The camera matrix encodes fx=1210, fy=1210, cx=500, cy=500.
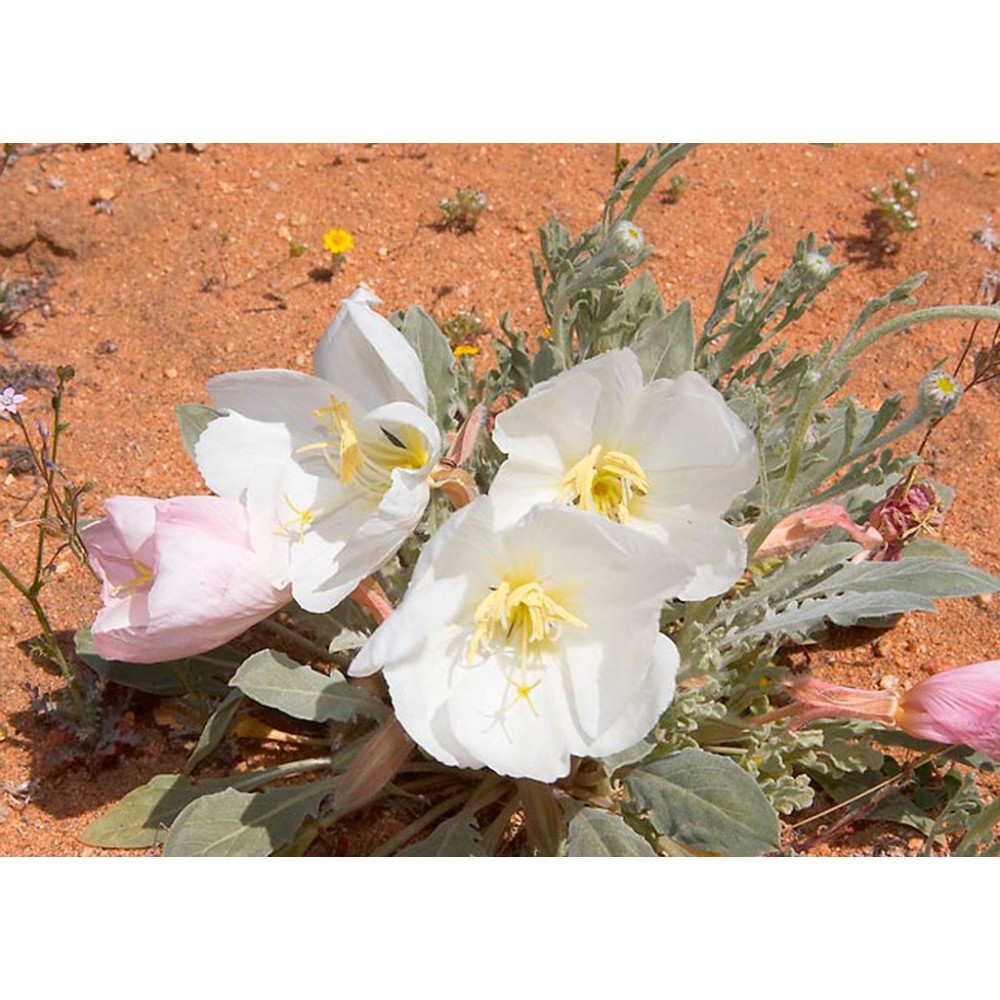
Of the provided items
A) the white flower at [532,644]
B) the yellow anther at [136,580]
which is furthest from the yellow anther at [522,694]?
the yellow anther at [136,580]

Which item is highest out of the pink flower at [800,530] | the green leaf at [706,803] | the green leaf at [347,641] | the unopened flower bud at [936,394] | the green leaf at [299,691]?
the unopened flower bud at [936,394]

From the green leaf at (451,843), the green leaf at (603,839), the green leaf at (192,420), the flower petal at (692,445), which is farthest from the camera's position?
the green leaf at (192,420)

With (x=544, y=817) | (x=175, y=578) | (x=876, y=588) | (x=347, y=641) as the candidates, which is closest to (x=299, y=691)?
(x=347, y=641)

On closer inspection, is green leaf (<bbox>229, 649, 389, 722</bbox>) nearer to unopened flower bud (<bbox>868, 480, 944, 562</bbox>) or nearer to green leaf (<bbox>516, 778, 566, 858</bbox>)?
green leaf (<bbox>516, 778, 566, 858</bbox>)

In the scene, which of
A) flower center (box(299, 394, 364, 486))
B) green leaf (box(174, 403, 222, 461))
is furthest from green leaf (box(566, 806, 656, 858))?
green leaf (box(174, 403, 222, 461))

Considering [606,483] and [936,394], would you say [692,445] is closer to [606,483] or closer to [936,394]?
[606,483]

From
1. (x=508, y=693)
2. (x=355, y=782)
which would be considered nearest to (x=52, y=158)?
(x=355, y=782)

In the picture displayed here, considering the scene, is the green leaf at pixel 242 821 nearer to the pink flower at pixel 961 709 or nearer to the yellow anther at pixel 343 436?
the yellow anther at pixel 343 436
